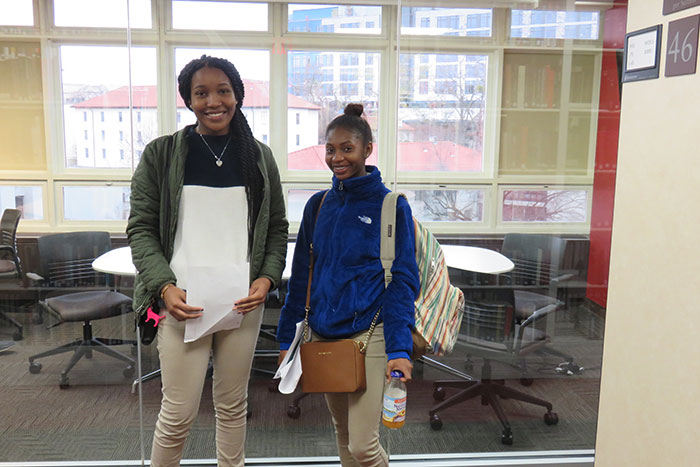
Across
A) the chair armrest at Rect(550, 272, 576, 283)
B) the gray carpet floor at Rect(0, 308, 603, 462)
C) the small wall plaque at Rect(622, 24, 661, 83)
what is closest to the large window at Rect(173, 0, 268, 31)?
the gray carpet floor at Rect(0, 308, 603, 462)

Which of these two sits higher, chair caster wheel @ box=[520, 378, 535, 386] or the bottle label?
the bottle label

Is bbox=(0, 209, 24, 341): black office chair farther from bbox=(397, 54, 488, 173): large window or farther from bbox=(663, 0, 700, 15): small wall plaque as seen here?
bbox=(663, 0, 700, 15): small wall plaque

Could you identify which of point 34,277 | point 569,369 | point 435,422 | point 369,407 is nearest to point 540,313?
point 569,369

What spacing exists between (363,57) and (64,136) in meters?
1.41

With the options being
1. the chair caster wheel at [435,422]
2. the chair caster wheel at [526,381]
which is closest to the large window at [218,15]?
the chair caster wheel at [435,422]

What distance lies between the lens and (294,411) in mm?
2867

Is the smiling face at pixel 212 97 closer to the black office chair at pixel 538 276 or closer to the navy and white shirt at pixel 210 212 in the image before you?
the navy and white shirt at pixel 210 212

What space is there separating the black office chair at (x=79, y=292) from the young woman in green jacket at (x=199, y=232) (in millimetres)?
891

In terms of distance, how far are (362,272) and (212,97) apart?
27.9 inches

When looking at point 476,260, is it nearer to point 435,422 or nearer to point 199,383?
point 435,422

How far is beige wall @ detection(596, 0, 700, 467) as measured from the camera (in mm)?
1690

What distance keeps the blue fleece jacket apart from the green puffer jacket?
221 millimetres

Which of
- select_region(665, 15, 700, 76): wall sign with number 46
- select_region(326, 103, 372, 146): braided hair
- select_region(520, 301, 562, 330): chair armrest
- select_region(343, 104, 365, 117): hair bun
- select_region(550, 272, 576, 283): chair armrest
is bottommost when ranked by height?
select_region(520, 301, 562, 330): chair armrest

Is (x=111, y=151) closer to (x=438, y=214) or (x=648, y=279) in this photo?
(x=438, y=214)
